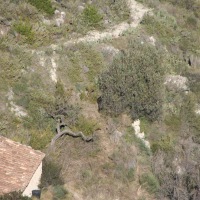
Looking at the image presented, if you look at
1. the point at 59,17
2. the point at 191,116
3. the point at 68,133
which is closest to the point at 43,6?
the point at 59,17

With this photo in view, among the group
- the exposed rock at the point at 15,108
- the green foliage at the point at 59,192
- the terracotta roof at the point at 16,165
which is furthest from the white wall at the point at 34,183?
the exposed rock at the point at 15,108

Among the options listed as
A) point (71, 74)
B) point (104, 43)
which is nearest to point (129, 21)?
point (104, 43)

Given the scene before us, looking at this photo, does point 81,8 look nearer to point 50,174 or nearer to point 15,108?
point 15,108

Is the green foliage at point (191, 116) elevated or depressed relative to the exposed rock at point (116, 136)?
depressed

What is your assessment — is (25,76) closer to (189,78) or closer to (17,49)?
(17,49)

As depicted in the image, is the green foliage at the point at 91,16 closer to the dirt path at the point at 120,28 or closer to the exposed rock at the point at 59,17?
the dirt path at the point at 120,28

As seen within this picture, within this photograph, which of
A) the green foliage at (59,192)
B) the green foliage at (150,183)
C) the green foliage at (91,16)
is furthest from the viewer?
the green foliage at (91,16)
